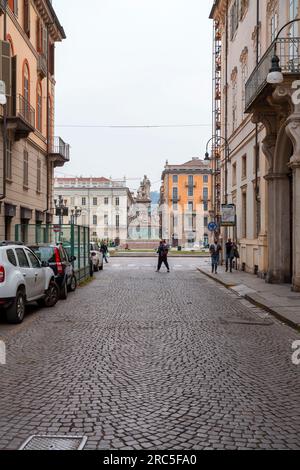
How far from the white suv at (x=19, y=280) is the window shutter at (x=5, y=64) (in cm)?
1019

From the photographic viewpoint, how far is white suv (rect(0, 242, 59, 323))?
1038 centimetres

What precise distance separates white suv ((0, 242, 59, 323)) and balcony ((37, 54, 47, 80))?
18231 millimetres

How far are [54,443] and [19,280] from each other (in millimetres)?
6917

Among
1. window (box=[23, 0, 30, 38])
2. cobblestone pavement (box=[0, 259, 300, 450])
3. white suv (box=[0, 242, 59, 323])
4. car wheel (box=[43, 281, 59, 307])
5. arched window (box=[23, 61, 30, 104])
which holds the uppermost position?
window (box=[23, 0, 30, 38])

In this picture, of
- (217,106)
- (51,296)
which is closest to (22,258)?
(51,296)

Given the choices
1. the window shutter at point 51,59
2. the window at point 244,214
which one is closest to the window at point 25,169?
the window shutter at point 51,59

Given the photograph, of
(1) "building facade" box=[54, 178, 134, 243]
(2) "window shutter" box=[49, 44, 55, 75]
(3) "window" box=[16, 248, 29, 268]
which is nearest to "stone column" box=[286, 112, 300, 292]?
(3) "window" box=[16, 248, 29, 268]

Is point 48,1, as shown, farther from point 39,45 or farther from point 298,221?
point 298,221

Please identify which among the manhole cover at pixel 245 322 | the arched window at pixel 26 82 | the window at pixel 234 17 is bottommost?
the manhole cover at pixel 245 322

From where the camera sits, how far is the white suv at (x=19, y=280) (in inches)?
409

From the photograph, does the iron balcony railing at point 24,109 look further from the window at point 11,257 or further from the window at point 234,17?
the window at point 234,17

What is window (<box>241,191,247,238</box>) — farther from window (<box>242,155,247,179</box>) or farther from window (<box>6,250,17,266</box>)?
window (<box>6,250,17,266</box>)

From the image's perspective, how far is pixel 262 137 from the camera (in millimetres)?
21859

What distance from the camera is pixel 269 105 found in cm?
1797
